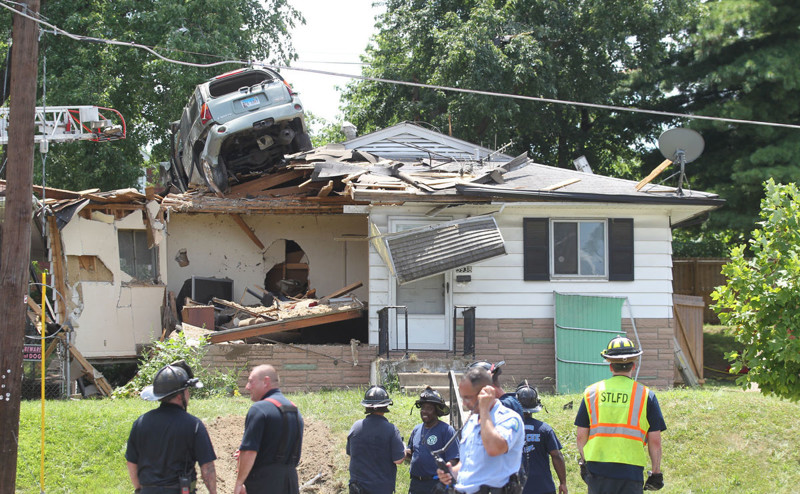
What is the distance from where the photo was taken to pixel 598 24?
2414 centimetres

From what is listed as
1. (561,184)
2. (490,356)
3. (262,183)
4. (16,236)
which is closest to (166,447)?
(16,236)

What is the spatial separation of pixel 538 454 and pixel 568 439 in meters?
3.74

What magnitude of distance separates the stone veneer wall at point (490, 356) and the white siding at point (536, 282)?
0.72 feet

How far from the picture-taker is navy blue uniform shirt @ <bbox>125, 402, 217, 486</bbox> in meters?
5.83

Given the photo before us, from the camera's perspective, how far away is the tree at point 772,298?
888 centimetres

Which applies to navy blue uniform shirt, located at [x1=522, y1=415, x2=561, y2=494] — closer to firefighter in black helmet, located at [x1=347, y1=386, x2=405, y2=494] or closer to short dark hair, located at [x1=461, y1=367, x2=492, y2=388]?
firefighter in black helmet, located at [x1=347, y1=386, x2=405, y2=494]

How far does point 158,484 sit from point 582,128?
2253 centimetres

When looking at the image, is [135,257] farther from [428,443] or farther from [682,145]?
[428,443]

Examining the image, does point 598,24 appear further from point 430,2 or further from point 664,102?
point 430,2

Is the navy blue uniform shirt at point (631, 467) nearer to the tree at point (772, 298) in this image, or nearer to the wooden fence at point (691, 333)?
the tree at point (772, 298)

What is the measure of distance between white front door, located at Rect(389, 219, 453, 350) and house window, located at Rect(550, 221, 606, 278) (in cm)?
189

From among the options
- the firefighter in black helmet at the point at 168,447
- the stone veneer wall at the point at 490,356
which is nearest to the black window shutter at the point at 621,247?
the stone veneer wall at the point at 490,356

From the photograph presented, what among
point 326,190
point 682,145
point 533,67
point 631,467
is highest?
point 533,67

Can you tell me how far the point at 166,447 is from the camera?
583 centimetres
